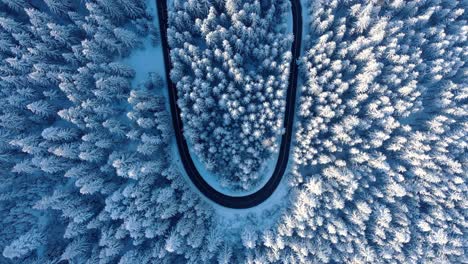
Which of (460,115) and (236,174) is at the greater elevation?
(460,115)

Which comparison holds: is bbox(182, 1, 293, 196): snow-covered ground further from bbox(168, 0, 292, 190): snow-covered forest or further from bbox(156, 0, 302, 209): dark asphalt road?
bbox(168, 0, 292, 190): snow-covered forest

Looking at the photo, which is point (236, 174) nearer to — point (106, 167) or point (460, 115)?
point (106, 167)

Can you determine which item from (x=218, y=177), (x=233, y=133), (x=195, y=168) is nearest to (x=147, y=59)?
(x=233, y=133)

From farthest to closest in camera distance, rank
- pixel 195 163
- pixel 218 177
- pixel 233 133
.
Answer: pixel 195 163
pixel 218 177
pixel 233 133

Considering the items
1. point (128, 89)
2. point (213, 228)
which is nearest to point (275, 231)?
point (213, 228)

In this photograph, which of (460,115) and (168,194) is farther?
(460,115)

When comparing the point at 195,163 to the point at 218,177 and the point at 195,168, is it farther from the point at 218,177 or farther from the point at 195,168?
the point at 218,177

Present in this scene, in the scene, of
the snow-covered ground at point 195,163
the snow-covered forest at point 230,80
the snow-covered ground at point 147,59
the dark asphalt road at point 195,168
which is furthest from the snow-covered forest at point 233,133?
the dark asphalt road at point 195,168
